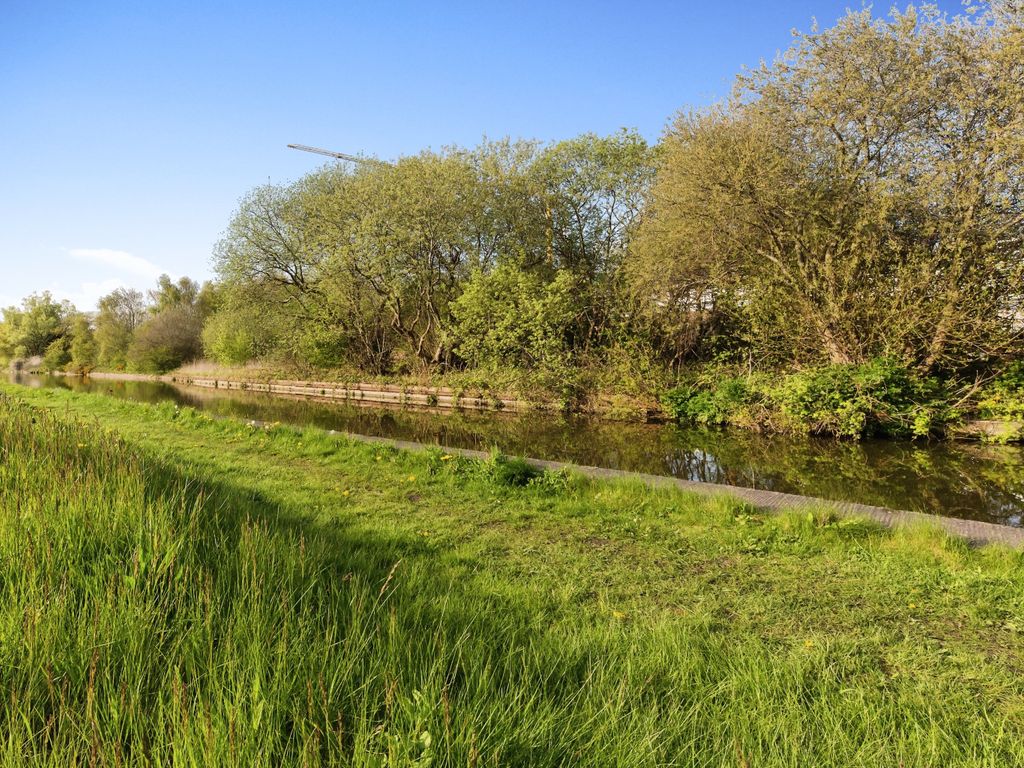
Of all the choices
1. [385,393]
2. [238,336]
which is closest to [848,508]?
[385,393]

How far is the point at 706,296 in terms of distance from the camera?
16984 mm

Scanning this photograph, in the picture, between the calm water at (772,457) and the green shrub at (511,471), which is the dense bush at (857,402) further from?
the green shrub at (511,471)

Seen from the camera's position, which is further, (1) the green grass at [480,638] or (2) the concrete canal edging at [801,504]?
(2) the concrete canal edging at [801,504]

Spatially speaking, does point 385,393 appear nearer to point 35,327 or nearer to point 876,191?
point 876,191

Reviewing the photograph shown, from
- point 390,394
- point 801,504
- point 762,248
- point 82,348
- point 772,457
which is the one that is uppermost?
point 762,248

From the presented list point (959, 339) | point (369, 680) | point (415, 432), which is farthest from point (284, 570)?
point (959, 339)

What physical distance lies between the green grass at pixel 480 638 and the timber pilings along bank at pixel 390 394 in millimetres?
13863

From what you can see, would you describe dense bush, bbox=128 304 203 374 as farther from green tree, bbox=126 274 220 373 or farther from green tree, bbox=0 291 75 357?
green tree, bbox=0 291 75 357

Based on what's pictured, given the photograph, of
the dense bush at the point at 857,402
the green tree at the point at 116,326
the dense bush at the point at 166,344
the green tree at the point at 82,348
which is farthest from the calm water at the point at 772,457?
the green tree at the point at 82,348

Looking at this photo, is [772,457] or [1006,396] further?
[1006,396]

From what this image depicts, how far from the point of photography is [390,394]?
75.0 feet

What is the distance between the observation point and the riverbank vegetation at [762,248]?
36.1 feet

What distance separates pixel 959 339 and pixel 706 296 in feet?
22.4

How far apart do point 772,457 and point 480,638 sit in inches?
381
